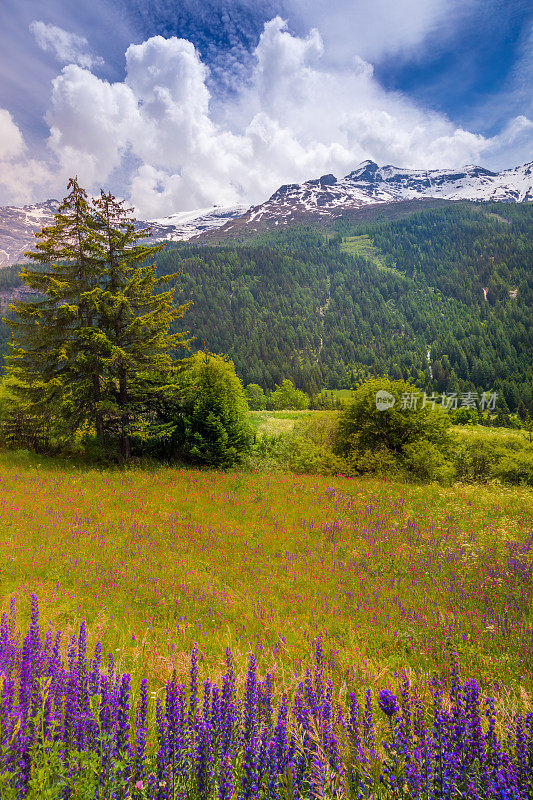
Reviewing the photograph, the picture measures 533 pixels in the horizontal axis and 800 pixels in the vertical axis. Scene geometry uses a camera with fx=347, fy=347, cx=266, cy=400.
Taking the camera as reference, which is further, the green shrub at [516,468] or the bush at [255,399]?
the bush at [255,399]

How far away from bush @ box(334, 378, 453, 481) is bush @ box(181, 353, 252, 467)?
5485 mm

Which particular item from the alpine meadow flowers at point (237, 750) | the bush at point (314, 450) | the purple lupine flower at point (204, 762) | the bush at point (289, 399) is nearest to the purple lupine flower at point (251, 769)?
the alpine meadow flowers at point (237, 750)

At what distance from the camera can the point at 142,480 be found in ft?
42.0

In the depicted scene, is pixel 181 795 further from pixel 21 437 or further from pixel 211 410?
pixel 21 437

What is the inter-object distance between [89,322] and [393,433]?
14.7 meters

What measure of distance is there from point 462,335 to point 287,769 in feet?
683

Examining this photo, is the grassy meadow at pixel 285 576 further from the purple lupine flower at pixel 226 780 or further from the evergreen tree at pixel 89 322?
the evergreen tree at pixel 89 322

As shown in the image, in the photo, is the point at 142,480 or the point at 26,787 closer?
the point at 26,787

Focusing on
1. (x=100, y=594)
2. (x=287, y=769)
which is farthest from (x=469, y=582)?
(x=100, y=594)

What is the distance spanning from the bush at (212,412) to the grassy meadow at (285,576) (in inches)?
200

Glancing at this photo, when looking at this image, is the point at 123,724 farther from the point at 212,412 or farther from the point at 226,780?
the point at 212,412

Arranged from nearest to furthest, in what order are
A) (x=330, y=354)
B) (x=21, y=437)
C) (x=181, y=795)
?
(x=181, y=795), (x=21, y=437), (x=330, y=354)

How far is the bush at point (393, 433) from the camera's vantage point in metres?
15.2

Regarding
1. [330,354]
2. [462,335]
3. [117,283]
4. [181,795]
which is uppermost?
[462,335]
